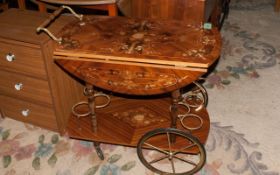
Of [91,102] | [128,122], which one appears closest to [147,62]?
[91,102]

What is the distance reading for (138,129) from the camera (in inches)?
76.9

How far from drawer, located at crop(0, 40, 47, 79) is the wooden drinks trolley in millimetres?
189

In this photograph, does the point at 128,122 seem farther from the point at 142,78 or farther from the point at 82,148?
the point at 142,78

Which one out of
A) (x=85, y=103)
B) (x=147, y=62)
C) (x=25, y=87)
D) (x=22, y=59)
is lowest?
(x=85, y=103)

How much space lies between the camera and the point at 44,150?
2.13m

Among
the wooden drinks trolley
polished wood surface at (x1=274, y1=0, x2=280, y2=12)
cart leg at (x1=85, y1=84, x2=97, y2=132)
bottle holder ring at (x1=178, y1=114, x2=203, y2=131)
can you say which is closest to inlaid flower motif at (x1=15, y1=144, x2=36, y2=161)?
the wooden drinks trolley

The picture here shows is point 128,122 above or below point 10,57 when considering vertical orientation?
below

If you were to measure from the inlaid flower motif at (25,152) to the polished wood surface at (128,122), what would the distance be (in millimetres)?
367

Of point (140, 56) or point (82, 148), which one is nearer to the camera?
point (140, 56)

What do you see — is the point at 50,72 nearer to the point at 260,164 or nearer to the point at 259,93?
the point at 260,164

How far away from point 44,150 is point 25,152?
0.40ft

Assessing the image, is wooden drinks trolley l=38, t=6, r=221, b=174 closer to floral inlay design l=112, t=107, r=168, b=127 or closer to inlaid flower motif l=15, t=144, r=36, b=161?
floral inlay design l=112, t=107, r=168, b=127

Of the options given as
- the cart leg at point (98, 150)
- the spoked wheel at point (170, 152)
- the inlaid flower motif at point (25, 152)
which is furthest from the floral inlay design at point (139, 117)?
the inlaid flower motif at point (25, 152)

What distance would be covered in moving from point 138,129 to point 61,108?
53cm
